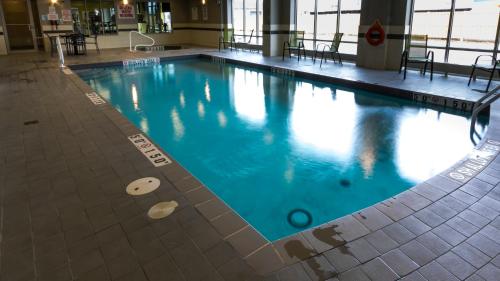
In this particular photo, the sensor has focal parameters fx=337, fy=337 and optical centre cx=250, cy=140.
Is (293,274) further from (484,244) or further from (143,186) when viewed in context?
(143,186)

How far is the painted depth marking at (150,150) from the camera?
115 inches

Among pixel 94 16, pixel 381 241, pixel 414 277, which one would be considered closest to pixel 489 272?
pixel 414 277

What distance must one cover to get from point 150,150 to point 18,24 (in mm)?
10968

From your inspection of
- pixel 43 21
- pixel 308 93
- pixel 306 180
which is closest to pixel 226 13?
pixel 43 21

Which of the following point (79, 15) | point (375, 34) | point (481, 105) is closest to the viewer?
point (481, 105)

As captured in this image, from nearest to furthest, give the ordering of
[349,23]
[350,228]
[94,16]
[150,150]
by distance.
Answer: [350,228] → [150,150] → [349,23] → [94,16]

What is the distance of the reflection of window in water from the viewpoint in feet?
43.7

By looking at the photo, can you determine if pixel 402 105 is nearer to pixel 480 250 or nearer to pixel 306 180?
pixel 306 180

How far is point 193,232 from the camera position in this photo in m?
1.91

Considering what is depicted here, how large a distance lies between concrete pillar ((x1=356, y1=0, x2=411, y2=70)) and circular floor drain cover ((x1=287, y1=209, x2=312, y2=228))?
5.48 meters

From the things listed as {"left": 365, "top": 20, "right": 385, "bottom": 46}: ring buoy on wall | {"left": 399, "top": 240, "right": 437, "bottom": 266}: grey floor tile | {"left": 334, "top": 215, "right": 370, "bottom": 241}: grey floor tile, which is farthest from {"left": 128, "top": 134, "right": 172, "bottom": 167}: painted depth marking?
{"left": 365, "top": 20, "right": 385, "bottom": 46}: ring buoy on wall

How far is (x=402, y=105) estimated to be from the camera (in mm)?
5316

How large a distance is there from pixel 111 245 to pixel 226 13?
11727mm

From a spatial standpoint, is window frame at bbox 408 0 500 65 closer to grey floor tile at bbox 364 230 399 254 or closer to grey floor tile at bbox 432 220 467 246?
grey floor tile at bbox 432 220 467 246
